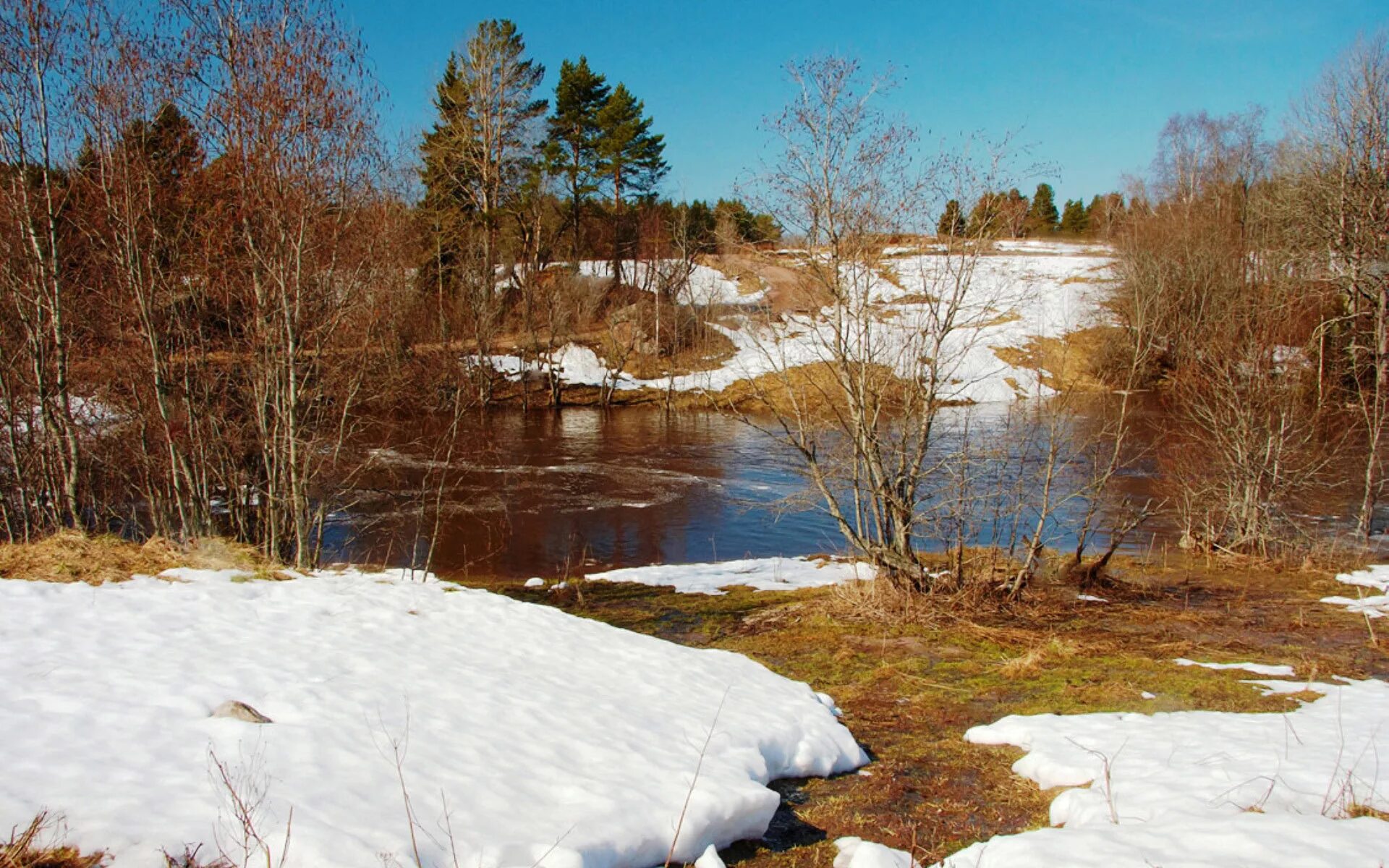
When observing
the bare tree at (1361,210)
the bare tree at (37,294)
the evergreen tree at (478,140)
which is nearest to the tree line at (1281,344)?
the bare tree at (1361,210)

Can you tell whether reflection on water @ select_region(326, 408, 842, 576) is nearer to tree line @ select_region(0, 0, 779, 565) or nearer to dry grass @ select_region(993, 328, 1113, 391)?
tree line @ select_region(0, 0, 779, 565)

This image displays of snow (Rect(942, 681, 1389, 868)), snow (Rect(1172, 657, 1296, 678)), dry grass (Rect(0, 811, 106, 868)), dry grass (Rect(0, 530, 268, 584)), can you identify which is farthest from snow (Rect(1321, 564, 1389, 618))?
dry grass (Rect(0, 530, 268, 584))

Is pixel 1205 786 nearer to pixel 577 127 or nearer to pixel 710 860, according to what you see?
pixel 710 860

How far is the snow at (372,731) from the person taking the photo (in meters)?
3.51

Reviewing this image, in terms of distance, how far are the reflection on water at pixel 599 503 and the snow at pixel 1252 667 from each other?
2.95 metres

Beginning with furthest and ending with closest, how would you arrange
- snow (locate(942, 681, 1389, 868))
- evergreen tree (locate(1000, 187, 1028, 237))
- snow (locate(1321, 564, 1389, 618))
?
snow (locate(1321, 564, 1389, 618))
evergreen tree (locate(1000, 187, 1028, 237))
snow (locate(942, 681, 1389, 868))

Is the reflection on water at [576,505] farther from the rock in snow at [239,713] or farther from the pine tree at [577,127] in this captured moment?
the pine tree at [577,127]

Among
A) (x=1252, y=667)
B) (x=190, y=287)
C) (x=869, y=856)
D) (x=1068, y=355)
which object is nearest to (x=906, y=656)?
(x=1252, y=667)

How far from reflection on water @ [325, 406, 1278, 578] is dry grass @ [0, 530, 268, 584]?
13.2ft

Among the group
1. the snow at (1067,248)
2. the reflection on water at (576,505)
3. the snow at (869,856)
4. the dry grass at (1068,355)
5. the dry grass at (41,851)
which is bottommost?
the reflection on water at (576,505)

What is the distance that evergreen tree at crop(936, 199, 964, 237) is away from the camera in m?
9.57

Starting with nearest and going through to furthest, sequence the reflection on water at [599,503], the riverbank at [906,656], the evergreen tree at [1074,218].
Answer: the riverbank at [906,656] → the reflection on water at [599,503] → the evergreen tree at [1074,218]

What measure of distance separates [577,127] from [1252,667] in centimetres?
4069

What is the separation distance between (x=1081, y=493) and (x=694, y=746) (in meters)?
7.11
